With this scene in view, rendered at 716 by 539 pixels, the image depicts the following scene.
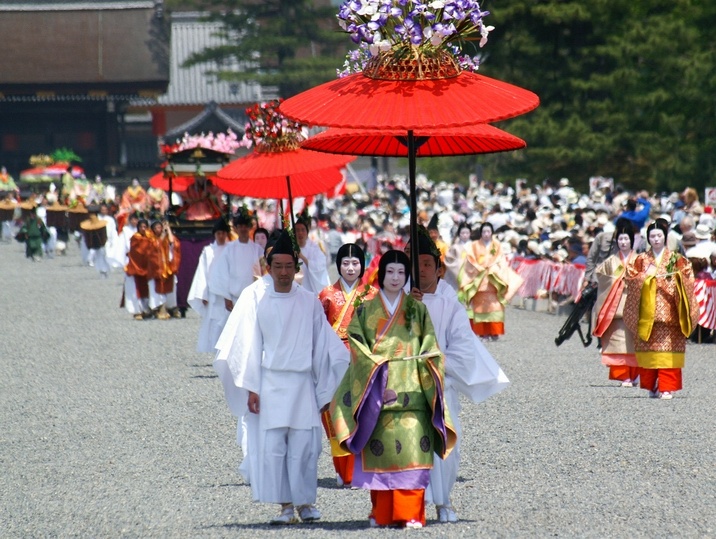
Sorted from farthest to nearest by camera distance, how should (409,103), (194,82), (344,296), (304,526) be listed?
(194,82), (344,296), (304,526), (409,103)

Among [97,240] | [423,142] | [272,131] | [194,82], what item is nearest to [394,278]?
[423,142]

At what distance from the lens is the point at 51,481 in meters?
7.75

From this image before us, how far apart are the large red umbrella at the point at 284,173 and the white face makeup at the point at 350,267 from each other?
1.82m

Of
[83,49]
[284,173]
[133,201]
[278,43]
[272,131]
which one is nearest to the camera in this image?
[284,173]

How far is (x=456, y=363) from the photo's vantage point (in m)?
6.52

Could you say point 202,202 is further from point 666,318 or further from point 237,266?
point 666,318

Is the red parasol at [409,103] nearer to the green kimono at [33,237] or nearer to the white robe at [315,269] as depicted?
the white robe at [315,269]

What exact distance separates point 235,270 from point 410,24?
227 inches

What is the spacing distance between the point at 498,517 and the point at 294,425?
3.43 ft

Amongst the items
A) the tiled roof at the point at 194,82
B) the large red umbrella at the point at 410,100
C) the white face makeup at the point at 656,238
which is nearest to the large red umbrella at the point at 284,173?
the white face makeup at the point at 656,238

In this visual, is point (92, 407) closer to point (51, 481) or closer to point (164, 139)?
point (51, 481)

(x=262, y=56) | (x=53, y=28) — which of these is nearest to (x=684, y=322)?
(x=262, y=56)

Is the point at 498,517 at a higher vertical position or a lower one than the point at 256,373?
lower

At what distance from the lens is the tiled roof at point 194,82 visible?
177 feet
